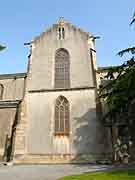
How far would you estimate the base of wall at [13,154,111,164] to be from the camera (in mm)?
20728

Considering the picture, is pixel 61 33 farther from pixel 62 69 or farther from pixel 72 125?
pixel 72 125

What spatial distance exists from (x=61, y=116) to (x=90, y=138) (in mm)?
3492

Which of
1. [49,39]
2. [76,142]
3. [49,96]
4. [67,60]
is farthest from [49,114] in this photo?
[49,39]

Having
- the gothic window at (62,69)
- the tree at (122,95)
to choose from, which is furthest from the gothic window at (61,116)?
the tree at (122,95)

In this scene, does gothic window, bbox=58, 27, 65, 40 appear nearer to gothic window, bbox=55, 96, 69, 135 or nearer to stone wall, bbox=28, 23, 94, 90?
stone wall, bbox=28, 23, 94, 90

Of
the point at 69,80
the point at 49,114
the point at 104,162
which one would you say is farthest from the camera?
the point at 69,80

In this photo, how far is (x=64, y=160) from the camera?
21125 mm

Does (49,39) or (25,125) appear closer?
(25,125)

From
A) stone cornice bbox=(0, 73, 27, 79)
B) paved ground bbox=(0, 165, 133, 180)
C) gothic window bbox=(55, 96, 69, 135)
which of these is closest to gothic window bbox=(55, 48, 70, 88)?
gothic window bbox=(55, 96, 69, 135)

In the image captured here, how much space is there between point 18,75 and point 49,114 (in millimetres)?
10640

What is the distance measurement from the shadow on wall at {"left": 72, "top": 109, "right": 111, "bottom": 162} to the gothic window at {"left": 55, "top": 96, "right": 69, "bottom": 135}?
88 centimetres

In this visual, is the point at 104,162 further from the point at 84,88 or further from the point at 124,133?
the point at 84,88

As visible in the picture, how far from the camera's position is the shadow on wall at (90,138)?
21.0 metres

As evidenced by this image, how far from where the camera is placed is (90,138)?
70.8 feet
